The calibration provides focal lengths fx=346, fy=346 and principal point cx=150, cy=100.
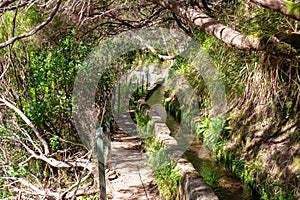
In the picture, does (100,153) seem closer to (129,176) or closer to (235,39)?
(235,39)

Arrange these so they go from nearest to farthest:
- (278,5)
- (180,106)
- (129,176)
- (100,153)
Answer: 1. (278,5)
2. (100,153)
3. (129,176)
4. (180,106)

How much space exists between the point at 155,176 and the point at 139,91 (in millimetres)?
5985

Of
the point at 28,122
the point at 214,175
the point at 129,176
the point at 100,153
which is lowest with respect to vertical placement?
the point at 129,176

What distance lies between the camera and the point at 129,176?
16.7ft

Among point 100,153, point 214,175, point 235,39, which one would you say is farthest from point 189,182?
point 235,39

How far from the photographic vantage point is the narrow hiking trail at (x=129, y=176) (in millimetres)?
4512

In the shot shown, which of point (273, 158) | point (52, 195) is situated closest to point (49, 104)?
point (52, 195)

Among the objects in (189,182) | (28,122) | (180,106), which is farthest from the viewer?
(180,106)

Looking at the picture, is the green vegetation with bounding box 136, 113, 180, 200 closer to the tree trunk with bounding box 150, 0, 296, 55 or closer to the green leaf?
the tree trunk with bounding box 150, 0, 296, 55

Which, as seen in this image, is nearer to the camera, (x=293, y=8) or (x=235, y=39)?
(x=293, y=8)

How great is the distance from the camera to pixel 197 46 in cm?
705

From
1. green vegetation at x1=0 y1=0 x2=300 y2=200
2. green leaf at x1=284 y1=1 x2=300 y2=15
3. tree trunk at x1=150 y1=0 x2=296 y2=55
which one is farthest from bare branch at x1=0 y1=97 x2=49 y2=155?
green leaf at x1=284 y1=1 x2=300 y2=15

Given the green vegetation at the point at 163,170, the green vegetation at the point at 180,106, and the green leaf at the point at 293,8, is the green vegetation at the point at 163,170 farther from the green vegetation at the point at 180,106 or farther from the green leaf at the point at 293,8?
the green leaf at the point at 293,8

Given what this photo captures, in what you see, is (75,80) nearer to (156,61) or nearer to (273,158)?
(273,158)
